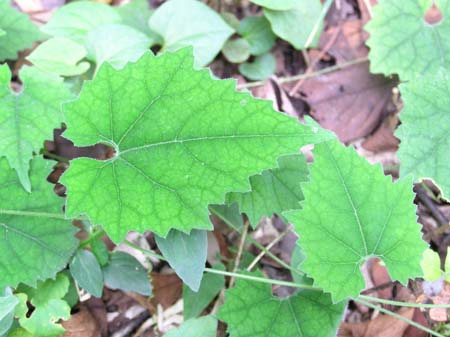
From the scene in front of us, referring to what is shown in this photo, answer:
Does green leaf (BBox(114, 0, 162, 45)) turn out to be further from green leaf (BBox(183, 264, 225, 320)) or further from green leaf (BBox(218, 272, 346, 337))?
green leaf (BBox(218, 272, 346, 337))

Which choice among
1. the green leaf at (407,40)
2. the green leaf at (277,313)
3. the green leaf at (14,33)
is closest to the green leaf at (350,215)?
the green leaf at (277,313)

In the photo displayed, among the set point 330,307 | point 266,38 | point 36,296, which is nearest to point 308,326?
point 330,307

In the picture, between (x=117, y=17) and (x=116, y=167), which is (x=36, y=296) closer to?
(x=116, y=167)

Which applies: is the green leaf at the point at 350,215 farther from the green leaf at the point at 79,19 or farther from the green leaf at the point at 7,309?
the green leaf at the point at 79,19

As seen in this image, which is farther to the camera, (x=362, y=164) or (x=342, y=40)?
(x=342, y=40)

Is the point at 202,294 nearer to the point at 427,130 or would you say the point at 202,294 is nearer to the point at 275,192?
the point at 275,192

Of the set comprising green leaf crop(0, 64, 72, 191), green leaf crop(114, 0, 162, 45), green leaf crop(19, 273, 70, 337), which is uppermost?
green leaf crop(114, 0, 162, 45)

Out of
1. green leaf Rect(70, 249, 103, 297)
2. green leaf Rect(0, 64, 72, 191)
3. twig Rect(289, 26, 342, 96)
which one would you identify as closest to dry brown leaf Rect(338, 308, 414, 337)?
green leaf Rect(70, 249, 103, 297)
